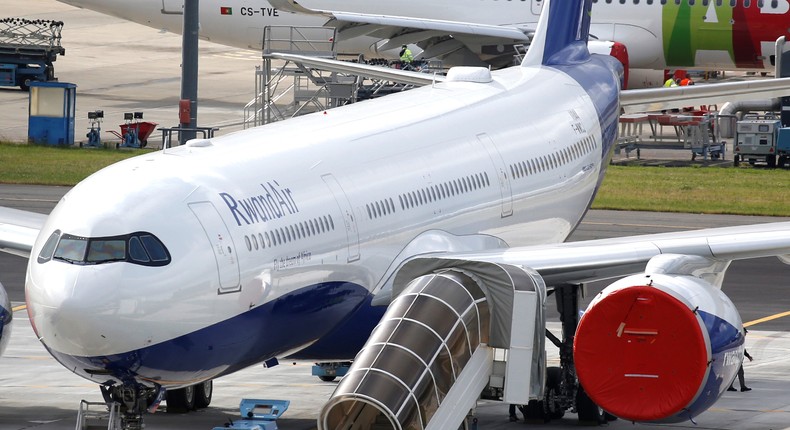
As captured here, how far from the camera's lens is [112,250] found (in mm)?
14539

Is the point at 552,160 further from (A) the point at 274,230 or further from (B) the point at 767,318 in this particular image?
(A) the point at 274,230

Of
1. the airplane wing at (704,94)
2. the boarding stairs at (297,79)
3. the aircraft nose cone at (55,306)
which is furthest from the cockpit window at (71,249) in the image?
the boarding stairs at (297,79)

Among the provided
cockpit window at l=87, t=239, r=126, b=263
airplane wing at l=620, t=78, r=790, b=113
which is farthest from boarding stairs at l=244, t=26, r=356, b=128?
cockpit window at l=87, t=239, r=126, b=263

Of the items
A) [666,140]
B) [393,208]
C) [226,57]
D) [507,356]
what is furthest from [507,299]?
[226,57]

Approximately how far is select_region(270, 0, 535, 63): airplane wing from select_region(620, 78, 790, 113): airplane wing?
23.3 m

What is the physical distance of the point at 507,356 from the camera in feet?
53.0

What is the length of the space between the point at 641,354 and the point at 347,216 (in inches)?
164

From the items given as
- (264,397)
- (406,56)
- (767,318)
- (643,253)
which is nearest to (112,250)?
(643,253)

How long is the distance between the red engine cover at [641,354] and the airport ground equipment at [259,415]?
347cm

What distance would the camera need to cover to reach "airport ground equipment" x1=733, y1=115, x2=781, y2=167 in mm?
50125

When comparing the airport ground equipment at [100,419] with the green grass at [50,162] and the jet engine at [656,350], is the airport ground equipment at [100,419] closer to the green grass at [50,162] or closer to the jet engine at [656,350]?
the jet engine at [656,350]

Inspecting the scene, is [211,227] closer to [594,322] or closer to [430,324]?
[430,324]

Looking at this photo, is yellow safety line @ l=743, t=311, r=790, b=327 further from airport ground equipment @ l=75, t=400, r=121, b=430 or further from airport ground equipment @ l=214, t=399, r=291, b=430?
airport ground equipment @ l=75, t=400, r=121, b=430

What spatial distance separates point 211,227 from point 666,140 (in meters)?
43.8
